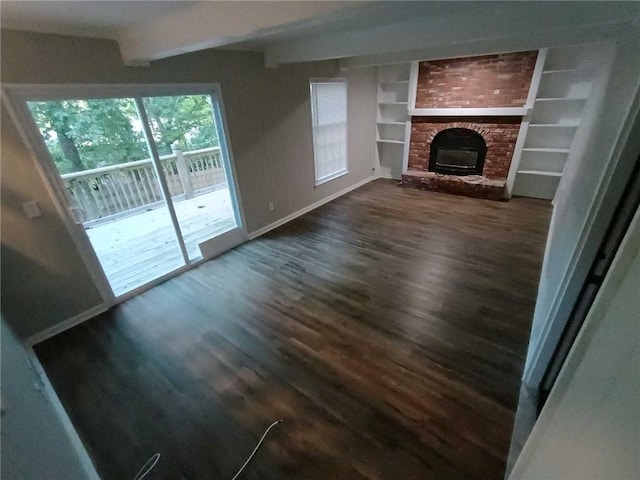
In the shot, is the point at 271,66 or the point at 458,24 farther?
the point at 271,66

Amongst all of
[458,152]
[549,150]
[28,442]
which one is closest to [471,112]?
[458,152]

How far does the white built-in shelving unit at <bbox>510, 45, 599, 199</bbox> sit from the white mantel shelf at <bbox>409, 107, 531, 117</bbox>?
0.18 metres

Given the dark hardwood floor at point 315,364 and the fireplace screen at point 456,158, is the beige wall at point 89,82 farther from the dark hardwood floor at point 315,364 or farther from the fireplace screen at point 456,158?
the fireplace screen at point 456,158

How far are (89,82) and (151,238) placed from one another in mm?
2233

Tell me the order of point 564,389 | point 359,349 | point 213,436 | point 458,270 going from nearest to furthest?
point 564,389 → point 213,436 → point 359,349 → point 458,270

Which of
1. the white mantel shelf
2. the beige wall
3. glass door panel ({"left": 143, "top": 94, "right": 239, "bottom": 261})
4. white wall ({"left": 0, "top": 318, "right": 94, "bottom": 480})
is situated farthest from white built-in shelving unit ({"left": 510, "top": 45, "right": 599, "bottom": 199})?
white wall ({"left": 0, "top": 318, "right": 94, "bottom": 480})

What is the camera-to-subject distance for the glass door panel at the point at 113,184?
8.50 feet

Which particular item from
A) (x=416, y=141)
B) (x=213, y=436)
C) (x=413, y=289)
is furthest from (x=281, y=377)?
(x=416, y=141)

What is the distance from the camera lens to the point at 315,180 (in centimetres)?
488

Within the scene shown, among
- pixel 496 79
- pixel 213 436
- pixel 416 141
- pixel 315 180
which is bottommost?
pixel 213 436

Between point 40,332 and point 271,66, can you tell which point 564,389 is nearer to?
point 40,332

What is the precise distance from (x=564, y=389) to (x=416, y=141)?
5461 mm

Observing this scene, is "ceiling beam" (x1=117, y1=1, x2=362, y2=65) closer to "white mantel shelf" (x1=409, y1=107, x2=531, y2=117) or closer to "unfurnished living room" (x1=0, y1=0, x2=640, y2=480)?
"unfurnished living room" (x1=0, y1=0, x2=640, y2=480)

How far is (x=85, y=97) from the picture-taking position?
2.31 metres
